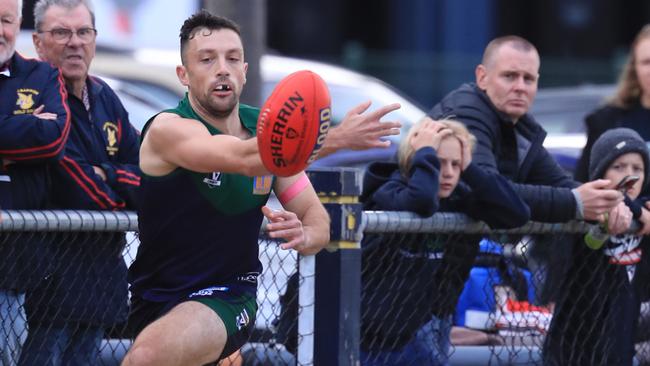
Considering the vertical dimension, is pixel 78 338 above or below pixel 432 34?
below

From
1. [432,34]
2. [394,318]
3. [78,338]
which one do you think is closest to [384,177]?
[394,318]

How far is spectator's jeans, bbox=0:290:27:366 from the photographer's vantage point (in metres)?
5.33

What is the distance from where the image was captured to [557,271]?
6535mm

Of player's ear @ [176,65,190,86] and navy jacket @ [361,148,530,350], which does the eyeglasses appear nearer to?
player's ear @ [176,65,190,86]

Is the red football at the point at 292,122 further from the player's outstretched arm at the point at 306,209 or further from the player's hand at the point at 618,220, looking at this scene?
the player's hand at the point at 618,220

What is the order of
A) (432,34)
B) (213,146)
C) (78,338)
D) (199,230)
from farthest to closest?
1. (432,34)
2. (78,338)
3. (199,230)
4. (213,146)

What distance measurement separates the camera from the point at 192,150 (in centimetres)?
468

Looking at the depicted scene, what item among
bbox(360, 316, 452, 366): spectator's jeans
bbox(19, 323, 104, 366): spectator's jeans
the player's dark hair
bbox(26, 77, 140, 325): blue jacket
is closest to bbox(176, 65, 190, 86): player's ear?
the player's dark hair

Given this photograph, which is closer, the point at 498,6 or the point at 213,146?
the point at 213,146

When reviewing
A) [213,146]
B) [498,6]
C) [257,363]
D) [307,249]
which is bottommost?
[257,363]

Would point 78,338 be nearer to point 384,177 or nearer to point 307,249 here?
point 307,249

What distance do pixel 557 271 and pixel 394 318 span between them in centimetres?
106

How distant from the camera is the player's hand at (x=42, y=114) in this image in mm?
5410

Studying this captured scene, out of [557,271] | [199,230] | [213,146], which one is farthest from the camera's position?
[557,271]
